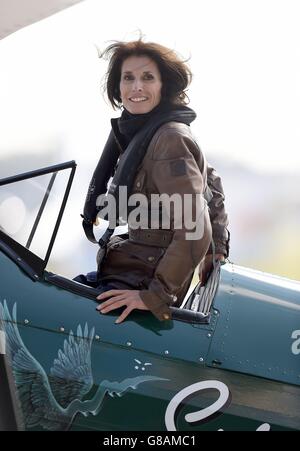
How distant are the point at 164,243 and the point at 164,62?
0.69 m

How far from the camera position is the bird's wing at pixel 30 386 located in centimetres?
212

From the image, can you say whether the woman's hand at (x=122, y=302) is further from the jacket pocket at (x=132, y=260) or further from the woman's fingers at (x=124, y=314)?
the jacket pocket at (x=132, y=260)

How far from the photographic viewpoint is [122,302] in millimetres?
2209

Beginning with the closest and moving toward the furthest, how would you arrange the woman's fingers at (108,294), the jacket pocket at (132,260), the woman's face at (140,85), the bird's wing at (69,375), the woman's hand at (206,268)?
the bird's wing at (69,375) → the woman's fingers at (108,294) → the jacket pocket at (132,260) → the woman's face at (140,85) → the woman's hand at (206,268)

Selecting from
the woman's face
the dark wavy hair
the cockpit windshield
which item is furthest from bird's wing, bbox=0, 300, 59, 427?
the dark wavy hair

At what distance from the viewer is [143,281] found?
232 centimetres

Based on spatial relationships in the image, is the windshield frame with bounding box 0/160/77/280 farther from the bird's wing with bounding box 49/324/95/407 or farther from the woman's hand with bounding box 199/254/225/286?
the woman's hand with bounding box 199/254/225/286

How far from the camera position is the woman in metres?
2.22

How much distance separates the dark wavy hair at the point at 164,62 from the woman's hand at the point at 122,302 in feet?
2.49

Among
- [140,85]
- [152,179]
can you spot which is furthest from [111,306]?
[140,85]

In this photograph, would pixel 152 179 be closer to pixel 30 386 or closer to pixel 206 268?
pixel 206 268

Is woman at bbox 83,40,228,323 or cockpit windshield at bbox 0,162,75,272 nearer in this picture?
woman at bbox 83,40,228,323

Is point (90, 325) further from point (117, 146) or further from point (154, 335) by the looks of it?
point (117, 146)

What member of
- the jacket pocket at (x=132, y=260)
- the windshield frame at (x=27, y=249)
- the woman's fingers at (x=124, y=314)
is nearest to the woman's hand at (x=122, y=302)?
the woman's fingers at (x=124, y=314)
